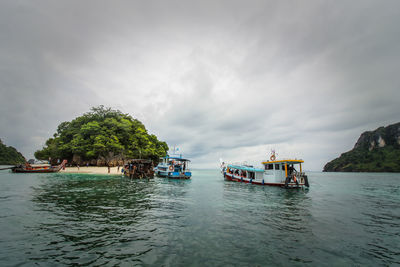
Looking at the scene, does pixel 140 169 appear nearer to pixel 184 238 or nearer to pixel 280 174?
pixel 280 174

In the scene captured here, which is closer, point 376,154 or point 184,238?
point 184,238

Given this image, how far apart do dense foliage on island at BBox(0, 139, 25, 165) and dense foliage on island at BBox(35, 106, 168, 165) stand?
73.5 metres

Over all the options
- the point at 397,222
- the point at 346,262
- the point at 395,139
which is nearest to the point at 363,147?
the point at 395,139

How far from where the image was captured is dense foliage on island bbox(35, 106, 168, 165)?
56062 mm

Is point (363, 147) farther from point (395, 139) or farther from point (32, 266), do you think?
point (32, 266)

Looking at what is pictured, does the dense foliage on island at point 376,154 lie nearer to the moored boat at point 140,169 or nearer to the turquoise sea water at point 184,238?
the moored boat at point 140,169

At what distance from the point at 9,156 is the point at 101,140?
12067 cm

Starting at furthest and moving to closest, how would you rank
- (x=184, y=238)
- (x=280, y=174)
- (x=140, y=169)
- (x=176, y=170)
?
(x=176, y=170), (x=140, y=169), (x=280, y=174), (x=184, y=238)

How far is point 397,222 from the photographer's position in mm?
11586

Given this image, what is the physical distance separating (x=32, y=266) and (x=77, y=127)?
246 ft

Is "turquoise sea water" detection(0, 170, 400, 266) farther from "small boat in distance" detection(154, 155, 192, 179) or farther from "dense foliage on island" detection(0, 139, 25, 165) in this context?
"dense foliage on island" detection(0, 139, 25, 165)

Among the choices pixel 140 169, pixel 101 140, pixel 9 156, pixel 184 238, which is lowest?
pixel 184 238

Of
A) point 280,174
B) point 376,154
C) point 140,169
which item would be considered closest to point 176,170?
point 140,169

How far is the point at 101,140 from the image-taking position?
179 ft
